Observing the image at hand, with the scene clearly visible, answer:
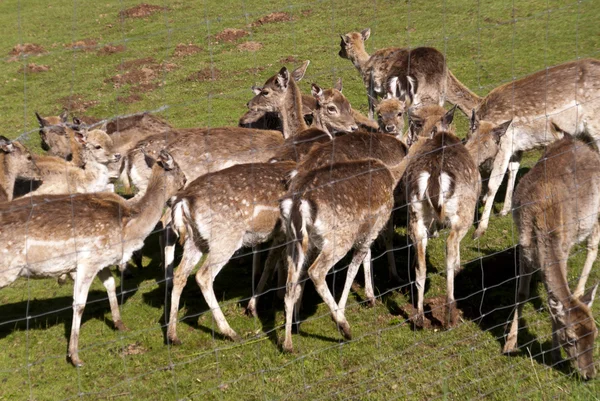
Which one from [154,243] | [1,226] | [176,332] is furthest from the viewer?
[154,243]

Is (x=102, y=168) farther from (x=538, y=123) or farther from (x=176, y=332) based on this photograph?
(x=538, y=123)

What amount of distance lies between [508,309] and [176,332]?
2881mm

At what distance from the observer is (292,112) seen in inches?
362

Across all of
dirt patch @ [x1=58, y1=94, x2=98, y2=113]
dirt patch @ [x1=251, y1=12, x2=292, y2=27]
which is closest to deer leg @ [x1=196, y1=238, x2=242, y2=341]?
dirt patch @ [x1=58, y1=94, x2=98, y2=113]

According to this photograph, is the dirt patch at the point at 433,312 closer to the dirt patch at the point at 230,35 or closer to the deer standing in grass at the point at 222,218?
the deer standing in grass at the point at 222,218

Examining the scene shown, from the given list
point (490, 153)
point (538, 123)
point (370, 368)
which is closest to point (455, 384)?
point (370, 368)

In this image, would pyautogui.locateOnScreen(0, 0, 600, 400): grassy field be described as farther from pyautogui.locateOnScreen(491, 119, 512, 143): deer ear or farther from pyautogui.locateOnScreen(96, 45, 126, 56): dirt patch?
pyautogui.locateOnScreen(96, 45, 126, 56): dirt patch

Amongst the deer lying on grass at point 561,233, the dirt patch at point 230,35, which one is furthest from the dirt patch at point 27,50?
the deer lying on grass at point 561,233

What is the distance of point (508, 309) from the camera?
254 inches

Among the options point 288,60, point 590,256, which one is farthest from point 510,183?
point 288,60

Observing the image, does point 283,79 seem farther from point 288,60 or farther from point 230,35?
point 230,35

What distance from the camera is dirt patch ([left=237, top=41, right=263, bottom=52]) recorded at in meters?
15.8

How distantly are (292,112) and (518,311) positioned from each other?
14.1 feet

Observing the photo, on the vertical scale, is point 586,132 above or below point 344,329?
above
